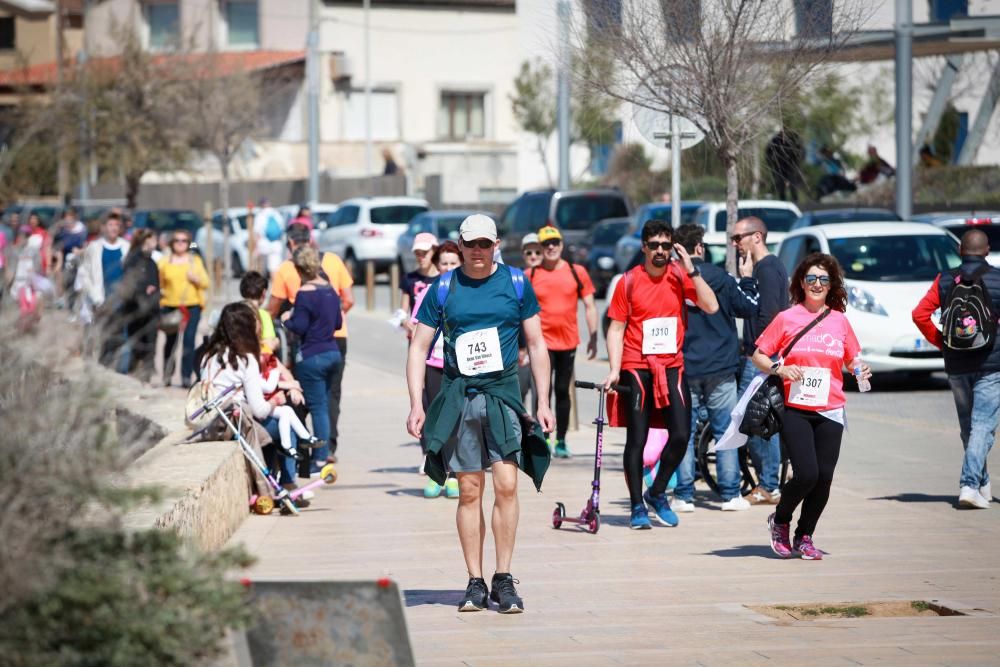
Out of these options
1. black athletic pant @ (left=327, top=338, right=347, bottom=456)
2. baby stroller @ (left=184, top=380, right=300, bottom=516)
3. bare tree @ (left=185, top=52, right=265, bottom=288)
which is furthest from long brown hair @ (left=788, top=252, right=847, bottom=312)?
bare tree @ (left=185, top=52, right=265, bottom=288)

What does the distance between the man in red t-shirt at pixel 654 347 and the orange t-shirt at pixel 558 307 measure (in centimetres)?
305

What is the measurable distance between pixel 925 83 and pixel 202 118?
19498 millimetres

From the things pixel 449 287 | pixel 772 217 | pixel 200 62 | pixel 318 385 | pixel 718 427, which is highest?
pixel 200 62

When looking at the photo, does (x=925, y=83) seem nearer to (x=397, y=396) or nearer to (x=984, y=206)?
(x=984, y=206)

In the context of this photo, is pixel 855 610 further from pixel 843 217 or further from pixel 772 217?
A: pixel 772 217

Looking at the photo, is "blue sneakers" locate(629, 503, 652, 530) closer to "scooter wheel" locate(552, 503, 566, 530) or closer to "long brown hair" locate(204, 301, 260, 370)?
"scooter wheel" locate(552, 503, 566, 530)

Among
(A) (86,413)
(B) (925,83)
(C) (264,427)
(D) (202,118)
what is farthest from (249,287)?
(D) (202,118)

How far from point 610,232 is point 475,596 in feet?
78.0

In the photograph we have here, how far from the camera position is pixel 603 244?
3106 cm

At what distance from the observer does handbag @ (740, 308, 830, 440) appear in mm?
9289

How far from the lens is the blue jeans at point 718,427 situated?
36.7 ft

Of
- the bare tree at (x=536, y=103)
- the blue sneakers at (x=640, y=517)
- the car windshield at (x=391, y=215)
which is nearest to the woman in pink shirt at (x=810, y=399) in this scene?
the blue sneakers at (x=640, y=517)

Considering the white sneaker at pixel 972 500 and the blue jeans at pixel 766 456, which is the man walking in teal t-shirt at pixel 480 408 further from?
the white sneaker at pixel 972 500

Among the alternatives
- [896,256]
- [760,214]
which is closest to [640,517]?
[896,256]
